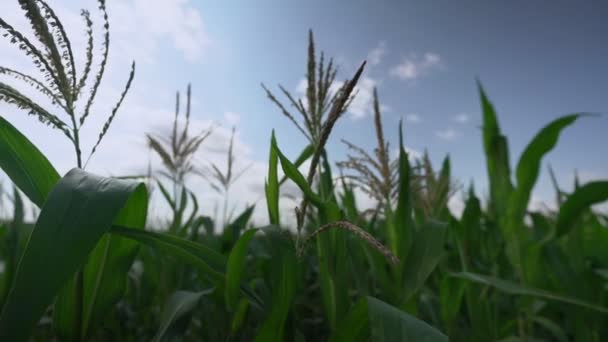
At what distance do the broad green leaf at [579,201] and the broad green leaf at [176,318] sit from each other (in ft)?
4.86

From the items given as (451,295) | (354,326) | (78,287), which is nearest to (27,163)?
(78,287)

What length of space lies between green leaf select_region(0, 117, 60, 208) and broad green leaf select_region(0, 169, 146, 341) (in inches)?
8.3

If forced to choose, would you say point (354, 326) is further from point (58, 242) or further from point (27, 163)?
point (27, 163)

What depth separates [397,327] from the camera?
28.9 inches

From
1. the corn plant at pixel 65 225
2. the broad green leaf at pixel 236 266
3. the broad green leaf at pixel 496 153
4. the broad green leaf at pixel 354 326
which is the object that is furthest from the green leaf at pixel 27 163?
the broad green leaf at pixel 496 153

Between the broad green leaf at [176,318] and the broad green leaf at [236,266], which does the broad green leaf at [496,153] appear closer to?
the broad green leaf at [236,266]

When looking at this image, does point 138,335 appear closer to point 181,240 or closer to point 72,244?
point 181,240

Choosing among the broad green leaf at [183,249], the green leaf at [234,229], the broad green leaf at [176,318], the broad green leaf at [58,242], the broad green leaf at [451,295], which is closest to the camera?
the broad green leaf at [58,242]

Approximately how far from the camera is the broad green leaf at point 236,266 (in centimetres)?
87

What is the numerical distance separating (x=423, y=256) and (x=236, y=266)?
2.21 ft

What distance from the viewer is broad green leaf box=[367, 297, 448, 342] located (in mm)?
699

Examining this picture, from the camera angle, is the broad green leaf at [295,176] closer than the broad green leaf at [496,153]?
Yes

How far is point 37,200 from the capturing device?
0.84m

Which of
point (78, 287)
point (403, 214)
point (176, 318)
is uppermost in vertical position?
point (403, 214)
